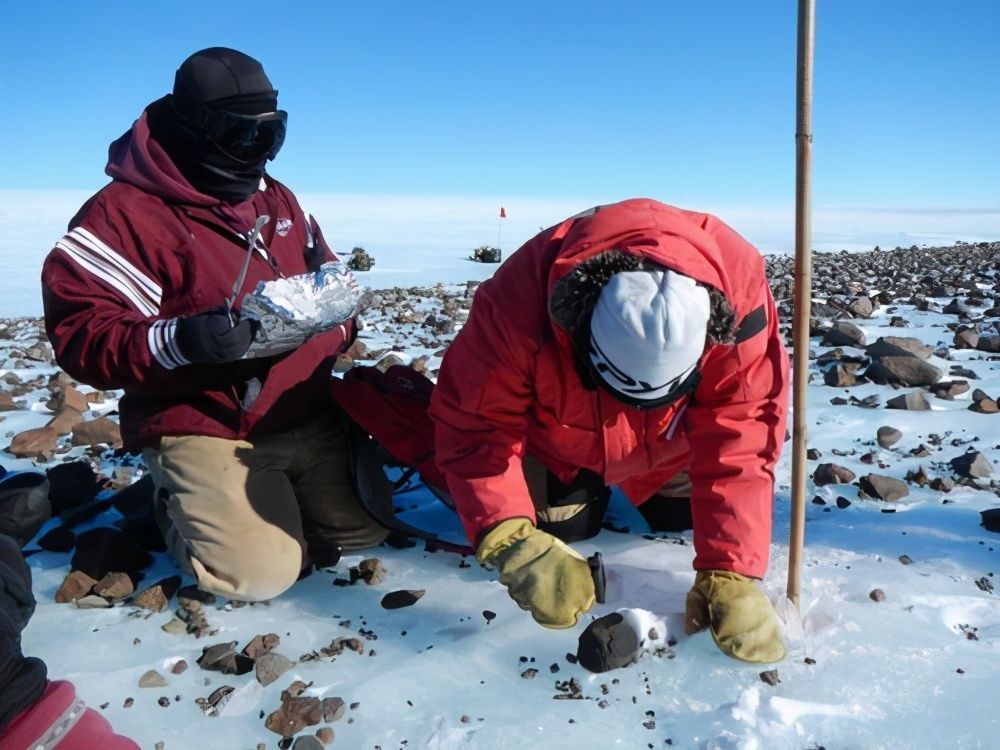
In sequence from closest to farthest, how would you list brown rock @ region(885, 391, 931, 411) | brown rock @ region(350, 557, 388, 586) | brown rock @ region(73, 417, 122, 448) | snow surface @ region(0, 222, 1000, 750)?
snow surface @ region(0, 222, 1000, 750) < brown rock @ region(350, 557, 388, 586) < brown rock @ region(73, 417, 122, 448) < brown rock @ region(885, 391, 931, 411)

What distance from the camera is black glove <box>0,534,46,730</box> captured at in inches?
52.4

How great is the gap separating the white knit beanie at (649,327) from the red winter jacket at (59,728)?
1.19 m

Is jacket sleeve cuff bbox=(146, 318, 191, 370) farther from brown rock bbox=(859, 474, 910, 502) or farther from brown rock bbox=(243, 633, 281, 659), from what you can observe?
brown rock bbox=(859, 474, 910, 502)

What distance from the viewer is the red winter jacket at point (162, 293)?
1979 millimetres

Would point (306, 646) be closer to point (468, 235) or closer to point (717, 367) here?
point (717, 367)

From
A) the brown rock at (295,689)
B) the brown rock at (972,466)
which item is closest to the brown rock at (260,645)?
the brown rock at (295,689)

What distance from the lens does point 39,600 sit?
2125 millimetres

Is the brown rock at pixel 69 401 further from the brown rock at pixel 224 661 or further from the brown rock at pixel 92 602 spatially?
the brown rock at pixel 224 661

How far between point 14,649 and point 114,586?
82 centimetres

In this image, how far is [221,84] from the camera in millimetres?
2119

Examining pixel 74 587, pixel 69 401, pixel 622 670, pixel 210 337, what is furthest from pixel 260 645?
pixel 69 401

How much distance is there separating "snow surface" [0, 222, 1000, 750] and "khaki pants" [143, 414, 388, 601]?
0.08 meters

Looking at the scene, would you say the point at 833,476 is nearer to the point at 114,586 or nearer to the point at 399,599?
the point at 399,599

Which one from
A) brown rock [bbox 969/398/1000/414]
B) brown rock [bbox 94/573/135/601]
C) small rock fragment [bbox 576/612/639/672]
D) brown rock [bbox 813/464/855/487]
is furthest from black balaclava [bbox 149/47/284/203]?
brown rock [bbox 969/398/1000/414]
